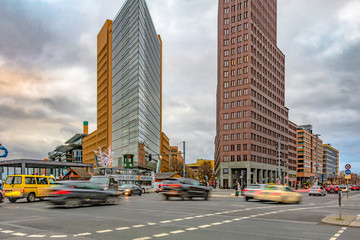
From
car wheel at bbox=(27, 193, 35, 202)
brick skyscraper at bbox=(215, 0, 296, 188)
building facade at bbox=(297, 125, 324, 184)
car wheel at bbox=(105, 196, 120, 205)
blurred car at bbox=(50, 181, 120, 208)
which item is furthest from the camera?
building facade at bbox=(297, 125, 324, 184)

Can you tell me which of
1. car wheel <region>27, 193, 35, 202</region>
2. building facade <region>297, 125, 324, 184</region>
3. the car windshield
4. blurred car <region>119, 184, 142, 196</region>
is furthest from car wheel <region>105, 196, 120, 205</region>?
building facade <region>297, 125, 324, 184</region>

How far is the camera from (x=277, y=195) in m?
25.5

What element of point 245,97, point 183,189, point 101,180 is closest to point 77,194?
point 101,180

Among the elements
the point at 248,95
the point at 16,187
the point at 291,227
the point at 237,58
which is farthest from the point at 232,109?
the point at 291,227

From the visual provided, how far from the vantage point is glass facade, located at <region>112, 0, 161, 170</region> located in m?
90.5

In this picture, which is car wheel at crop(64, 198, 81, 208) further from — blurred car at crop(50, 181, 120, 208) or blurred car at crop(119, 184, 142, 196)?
blurred car at crop(119, 184, 142, 196)

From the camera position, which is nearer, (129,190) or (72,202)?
(72,202)

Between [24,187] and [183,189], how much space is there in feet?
36.7

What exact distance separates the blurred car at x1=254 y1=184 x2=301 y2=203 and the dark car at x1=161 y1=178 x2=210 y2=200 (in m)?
4.41

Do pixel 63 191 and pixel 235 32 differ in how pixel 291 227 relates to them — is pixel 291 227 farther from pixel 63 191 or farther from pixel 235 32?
pixel 235 32

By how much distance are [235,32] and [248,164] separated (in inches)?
1448

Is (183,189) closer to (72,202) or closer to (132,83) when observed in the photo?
(72,202)

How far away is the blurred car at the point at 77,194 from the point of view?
18422 millimetres

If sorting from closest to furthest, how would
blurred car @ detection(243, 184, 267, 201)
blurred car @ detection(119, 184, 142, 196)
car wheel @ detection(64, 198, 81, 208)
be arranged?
1. car wheel @ detection(64, 198, 81, 208)
2. blurred car @ detection(243, 184, 267, 201)
3. blurred car @ detection(119, 184, 142, 196)
